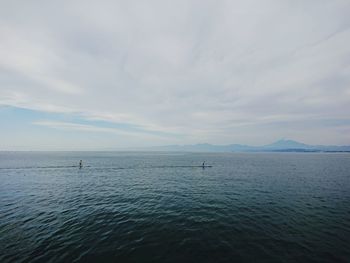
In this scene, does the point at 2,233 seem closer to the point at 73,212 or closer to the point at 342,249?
the point at 73,212

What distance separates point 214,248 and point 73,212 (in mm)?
18065

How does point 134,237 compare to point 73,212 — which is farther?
point 73,212

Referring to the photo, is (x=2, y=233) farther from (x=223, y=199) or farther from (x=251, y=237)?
(x=223, y=199)

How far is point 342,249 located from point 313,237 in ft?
6.64

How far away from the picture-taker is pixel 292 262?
39.2 ft

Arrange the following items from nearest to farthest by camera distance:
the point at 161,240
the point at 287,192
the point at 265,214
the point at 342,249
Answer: the point at 342,249, the point at 161,240, the point at 265,214, the point at 287,192

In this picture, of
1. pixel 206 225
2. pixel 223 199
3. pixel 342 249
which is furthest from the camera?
pixel 223 199

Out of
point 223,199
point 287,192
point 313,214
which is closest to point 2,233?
point 223,199

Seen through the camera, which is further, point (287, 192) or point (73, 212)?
point (287, 192)

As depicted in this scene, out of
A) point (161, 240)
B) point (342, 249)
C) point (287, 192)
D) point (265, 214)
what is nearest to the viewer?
point (342, 249)

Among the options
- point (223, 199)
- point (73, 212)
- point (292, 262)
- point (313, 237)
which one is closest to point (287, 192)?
point (223, 199)

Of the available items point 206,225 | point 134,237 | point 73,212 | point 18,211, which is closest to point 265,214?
point 206,225

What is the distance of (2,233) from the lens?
15594 mm

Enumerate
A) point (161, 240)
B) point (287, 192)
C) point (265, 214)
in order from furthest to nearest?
point (287, 192) → point (265, 214) → point (161, 240)
